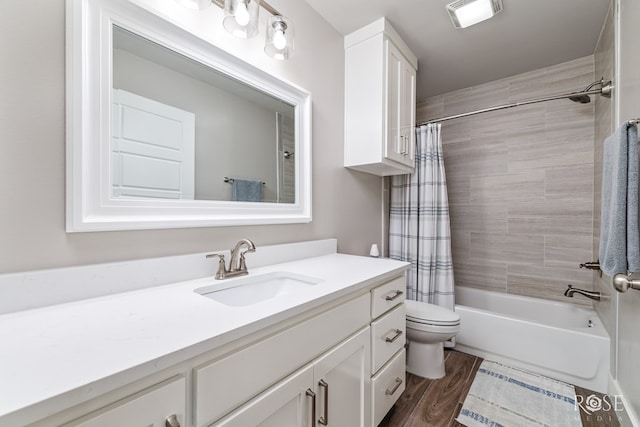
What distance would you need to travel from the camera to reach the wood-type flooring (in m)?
1.42

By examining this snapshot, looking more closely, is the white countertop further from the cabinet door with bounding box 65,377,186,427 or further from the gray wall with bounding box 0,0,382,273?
the gray wall with bounding box 0,0,382,273

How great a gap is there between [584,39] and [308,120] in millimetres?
2037

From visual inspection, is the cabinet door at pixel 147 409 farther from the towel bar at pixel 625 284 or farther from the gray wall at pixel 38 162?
the towel bar at pixel 625 284

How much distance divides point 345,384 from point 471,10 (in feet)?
6.89

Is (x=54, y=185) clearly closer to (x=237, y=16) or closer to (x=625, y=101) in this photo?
(x=237, y=16)

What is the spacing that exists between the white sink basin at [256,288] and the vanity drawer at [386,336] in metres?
0.38

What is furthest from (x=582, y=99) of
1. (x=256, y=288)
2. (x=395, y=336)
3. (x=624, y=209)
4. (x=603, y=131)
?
(x=256, y=288)

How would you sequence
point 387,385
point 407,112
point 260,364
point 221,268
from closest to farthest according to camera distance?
point 260,364 → point 221,268 → point 387,385 → point 407,112

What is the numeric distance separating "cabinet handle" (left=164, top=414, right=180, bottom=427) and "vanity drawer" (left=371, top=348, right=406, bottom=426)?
881 mm

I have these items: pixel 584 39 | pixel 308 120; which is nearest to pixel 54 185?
pixel 308 120

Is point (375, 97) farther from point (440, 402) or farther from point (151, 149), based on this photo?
point (440, 402)

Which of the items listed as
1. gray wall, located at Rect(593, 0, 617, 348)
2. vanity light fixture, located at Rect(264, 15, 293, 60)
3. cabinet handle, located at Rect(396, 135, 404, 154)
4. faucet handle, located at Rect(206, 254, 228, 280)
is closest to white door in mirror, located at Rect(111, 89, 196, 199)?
faucet handle, located at Rect(206, 254, 228, 280)

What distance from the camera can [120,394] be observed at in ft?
1.57

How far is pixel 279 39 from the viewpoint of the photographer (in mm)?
1277
